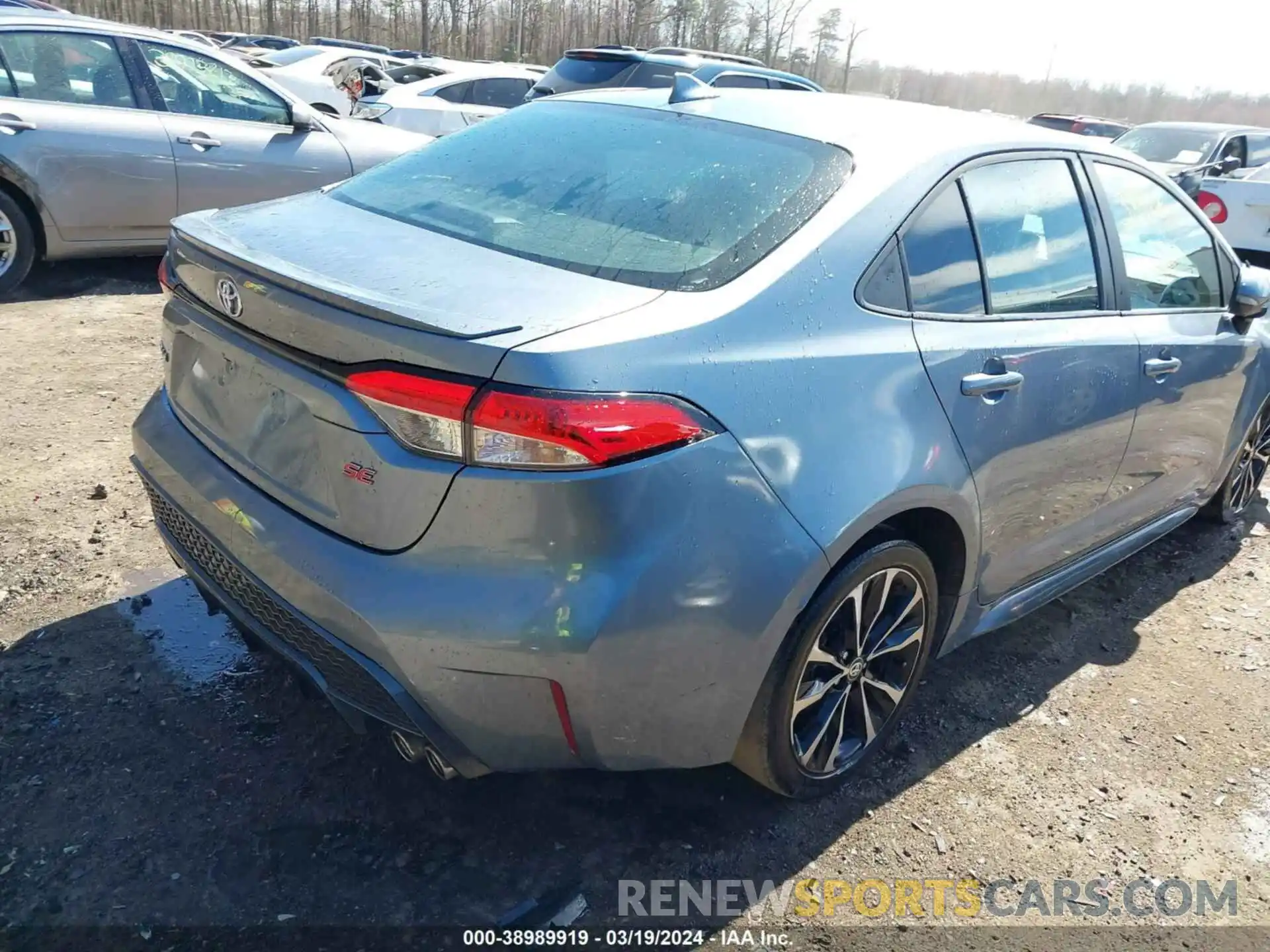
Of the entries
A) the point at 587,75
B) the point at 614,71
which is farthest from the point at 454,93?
the point at 614,71

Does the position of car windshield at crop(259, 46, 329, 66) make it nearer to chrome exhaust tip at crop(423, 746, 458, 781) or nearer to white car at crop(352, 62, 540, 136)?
white car at crop(352, 62, 540, 136)

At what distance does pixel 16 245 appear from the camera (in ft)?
19.0

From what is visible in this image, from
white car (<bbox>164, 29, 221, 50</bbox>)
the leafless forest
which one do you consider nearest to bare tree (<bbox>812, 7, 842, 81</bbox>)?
the leafless forest

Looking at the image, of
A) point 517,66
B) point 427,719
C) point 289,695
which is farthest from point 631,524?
point 517,66

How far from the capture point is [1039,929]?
7.73ft

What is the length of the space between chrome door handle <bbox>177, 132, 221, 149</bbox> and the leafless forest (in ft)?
109

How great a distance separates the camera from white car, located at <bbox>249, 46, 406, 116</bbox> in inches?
538

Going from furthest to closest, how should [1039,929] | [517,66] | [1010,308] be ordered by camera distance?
[517,66] < [1010,308] < [1039,929]

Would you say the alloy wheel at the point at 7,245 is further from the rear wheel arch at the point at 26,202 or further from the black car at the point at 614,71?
the black car at the point at 614,71

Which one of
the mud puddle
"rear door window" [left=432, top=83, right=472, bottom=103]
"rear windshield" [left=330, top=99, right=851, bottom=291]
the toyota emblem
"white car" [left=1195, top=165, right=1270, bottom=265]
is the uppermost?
"rear windshield" [left=330, top=99, right=851, bottom=291]

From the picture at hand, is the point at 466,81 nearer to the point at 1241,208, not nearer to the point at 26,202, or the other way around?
the point at 26,202

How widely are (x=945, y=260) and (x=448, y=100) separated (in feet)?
33.5

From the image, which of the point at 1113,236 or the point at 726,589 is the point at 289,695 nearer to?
the point at 726,589

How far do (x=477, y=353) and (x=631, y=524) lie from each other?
1.41 feet
